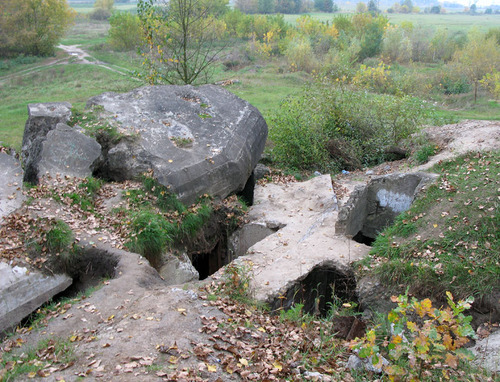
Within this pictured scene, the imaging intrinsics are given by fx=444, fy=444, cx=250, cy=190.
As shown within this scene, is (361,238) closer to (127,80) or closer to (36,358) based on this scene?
(36,358)

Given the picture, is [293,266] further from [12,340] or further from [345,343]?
[12,340]

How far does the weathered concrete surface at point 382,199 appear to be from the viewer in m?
9.34

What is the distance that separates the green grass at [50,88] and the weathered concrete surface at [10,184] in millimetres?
2911

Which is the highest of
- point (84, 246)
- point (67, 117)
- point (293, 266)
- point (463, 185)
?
point (67, 117)

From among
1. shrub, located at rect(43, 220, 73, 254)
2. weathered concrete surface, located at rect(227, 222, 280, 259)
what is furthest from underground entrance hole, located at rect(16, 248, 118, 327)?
weathered concrete surface, located at rect(227, 222, 280, 259)

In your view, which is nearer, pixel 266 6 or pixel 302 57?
pixel 302 57

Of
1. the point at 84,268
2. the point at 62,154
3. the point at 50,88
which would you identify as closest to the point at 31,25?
the point at 50,88

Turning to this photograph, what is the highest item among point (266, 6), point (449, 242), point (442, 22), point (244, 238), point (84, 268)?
point (266, 6)

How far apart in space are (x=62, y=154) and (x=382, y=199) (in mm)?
6996

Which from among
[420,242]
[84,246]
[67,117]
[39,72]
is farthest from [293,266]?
[39,72]

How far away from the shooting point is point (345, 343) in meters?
5.63

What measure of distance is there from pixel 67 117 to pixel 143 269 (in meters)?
5.09

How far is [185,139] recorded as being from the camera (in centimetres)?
1017

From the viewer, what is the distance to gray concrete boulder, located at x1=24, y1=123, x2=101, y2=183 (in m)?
9.13
